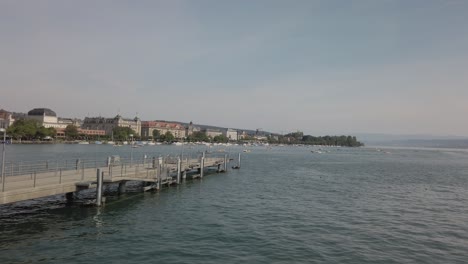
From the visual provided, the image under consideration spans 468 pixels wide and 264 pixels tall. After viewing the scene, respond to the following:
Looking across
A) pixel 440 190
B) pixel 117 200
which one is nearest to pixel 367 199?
pixel 440 190

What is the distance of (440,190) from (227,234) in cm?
4033

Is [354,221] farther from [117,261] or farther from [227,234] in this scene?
[117,261]

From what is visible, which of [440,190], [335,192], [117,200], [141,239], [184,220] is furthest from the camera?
[440,190]

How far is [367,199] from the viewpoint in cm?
4419

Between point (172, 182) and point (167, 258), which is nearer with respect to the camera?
point (167, 258)

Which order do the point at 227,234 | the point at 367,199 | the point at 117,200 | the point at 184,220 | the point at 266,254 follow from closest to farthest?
the point at 266,254 → the point at 227,234 → the point at 184,220 → the point at 117,200 → the point at 367,199

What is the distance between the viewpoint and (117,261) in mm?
20406

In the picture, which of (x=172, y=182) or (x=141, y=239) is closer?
(x=141, y=239)

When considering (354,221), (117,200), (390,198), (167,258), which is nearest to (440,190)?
(390,198)

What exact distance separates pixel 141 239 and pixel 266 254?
793 centimetres

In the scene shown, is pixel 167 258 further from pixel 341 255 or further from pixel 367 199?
pixel 367 199

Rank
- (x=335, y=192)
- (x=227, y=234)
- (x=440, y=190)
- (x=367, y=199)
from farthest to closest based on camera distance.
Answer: (x=440, y=190) → (x=335, y=192) → (x=367, y=199) → (x=227, y=234)

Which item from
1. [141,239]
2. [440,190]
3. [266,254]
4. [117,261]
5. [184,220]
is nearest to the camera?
[117,261]

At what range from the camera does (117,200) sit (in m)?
38.5
